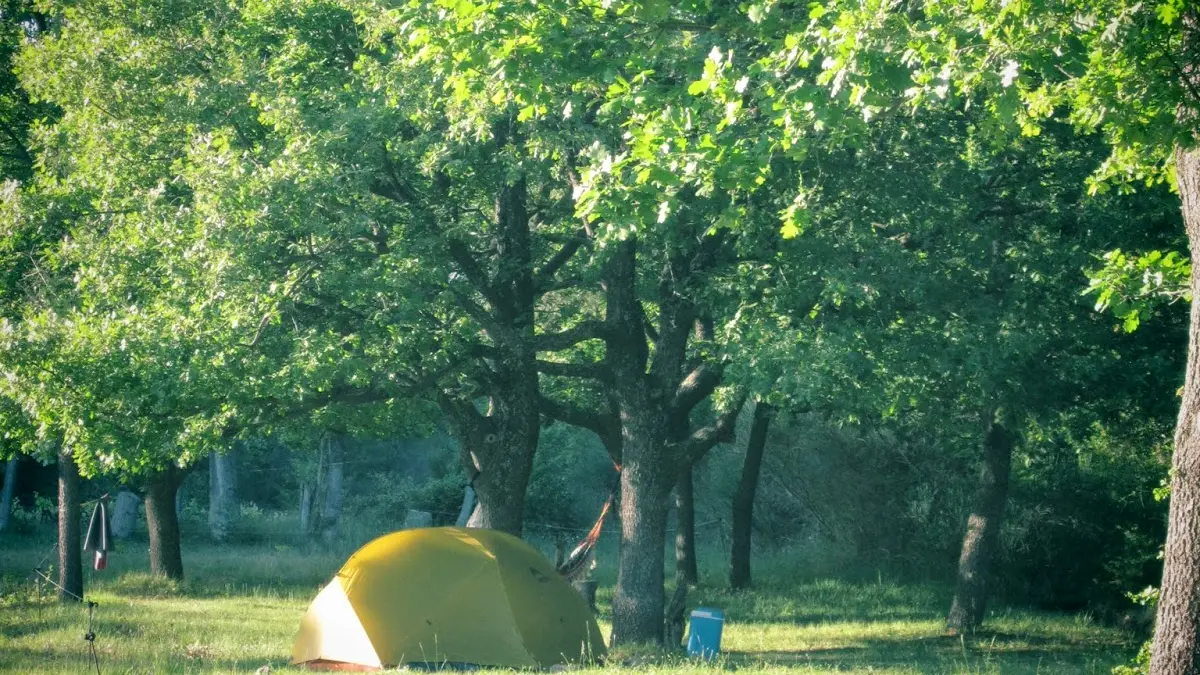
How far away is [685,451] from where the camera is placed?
57.1ft

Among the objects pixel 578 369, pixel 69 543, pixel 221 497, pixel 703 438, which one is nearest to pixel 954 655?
pixel 703 438

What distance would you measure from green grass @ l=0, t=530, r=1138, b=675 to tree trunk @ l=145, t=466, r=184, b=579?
16.8 inches

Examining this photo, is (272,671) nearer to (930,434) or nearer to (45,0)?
(45,0)

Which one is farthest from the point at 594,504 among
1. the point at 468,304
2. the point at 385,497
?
the point at 468,304

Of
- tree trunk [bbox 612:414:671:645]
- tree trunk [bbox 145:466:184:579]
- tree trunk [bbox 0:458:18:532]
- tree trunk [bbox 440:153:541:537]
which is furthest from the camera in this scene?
tree trunk [bbox 0:458:18:532]

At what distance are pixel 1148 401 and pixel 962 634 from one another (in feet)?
16.4

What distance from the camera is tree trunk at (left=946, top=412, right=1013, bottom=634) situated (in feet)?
65.0

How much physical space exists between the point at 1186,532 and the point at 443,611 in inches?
364

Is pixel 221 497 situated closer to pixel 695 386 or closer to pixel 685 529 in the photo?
pixel 685 529

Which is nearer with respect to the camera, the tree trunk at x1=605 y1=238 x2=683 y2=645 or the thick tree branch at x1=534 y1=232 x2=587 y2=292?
the tree trunk at x1=605 y1=238 x2=683 y2=645

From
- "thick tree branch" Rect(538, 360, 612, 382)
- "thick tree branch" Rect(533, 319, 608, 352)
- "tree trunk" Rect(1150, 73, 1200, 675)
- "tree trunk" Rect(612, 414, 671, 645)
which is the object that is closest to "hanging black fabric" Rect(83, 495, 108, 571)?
"thick tree branch" Rect(533, 319, 608, 352)

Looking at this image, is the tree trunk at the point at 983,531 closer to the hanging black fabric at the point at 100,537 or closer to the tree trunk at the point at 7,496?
the hanging black fabric at the point at 100,537

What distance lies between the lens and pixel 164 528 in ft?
78.9

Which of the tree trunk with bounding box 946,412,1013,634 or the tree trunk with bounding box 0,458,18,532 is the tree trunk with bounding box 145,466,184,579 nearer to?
the tree trunk with bounding box 0,458,18,532
